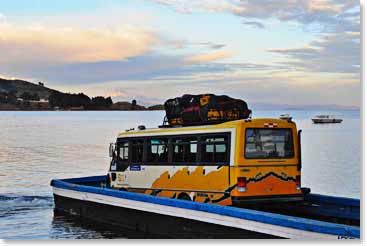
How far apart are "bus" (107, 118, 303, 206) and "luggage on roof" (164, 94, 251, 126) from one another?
0.61 meters

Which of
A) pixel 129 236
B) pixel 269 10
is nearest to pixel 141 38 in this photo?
pixel 269 10

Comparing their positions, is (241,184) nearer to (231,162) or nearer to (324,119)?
(231,162)

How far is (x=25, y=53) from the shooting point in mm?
13883

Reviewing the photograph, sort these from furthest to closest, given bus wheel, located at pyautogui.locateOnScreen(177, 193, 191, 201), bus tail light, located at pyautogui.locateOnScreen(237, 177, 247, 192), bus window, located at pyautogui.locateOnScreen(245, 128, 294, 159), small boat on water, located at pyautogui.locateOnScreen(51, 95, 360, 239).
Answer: bus wheel, located at pyautogui.locateOnScreen(177, 193, 191, 201) < bus window, located at pyautogui.locateOnScreen(245, 128, 294, 159) < bus tail light, located at pyautogui.locateOnScreen(237, 177, 247, 192) < small boat on water, located at pyautogui.locateOnScreen(51, 95, 360, 239)

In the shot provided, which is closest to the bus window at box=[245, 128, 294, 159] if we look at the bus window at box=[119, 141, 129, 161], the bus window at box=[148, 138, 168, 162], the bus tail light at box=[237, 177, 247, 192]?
the bus tail light at box=[237, 177, 247, 192]

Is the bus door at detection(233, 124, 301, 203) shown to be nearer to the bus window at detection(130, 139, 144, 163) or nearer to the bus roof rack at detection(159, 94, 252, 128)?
the bus roof rack at detection(159, 94, 252, 128)

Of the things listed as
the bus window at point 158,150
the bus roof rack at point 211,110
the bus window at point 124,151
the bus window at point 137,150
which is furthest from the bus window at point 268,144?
the bus window at point 124,151

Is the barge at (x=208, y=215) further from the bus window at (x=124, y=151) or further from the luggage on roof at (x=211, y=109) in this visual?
the luggage on roof at (x=211, y=109)

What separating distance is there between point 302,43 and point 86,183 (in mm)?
8705

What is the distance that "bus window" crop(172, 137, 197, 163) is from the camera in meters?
13.1

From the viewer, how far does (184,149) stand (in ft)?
44.1

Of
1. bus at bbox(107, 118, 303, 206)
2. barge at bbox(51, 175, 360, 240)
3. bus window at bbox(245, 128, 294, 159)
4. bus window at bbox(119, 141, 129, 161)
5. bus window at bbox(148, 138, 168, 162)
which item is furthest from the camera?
bus window at bbox(119, 141, 129, 161)

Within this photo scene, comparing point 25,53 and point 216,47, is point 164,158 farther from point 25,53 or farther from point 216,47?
point 25,53

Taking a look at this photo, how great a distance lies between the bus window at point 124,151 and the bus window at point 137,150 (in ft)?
0.73
